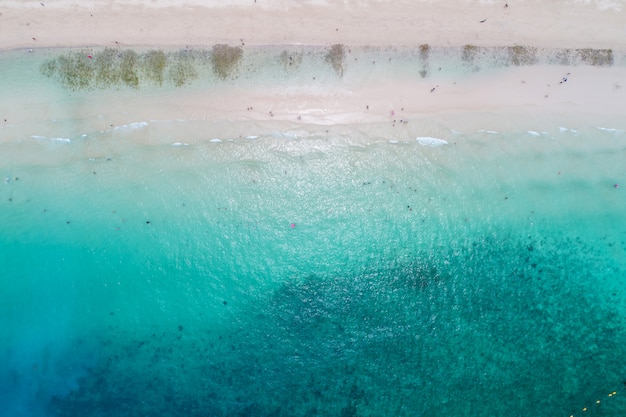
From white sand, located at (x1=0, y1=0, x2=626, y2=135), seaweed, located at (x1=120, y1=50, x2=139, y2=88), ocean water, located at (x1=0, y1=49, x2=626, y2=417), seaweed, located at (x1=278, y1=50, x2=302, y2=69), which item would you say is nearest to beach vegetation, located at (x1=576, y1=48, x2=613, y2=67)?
white sand, located at (x1=0, y1=0, x2=626, y2=135)

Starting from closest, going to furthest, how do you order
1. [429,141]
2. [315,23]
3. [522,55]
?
1. [315,23]
2. [522,55]
3. [429,141]

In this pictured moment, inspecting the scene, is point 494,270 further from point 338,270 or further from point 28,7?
point 28,7

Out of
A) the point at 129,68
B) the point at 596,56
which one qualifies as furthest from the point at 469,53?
the point at 129,68

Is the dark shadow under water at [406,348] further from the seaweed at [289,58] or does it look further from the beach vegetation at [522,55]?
the seaweed at [289,58]

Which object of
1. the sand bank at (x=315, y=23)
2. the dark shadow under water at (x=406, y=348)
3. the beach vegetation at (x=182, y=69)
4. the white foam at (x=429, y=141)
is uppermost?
the sand bank at (x=315, y=23)

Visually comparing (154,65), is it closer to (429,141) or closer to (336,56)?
(336,56)

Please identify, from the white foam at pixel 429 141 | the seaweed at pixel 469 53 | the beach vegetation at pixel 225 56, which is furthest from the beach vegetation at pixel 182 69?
the seaweed at pixel 469 53
